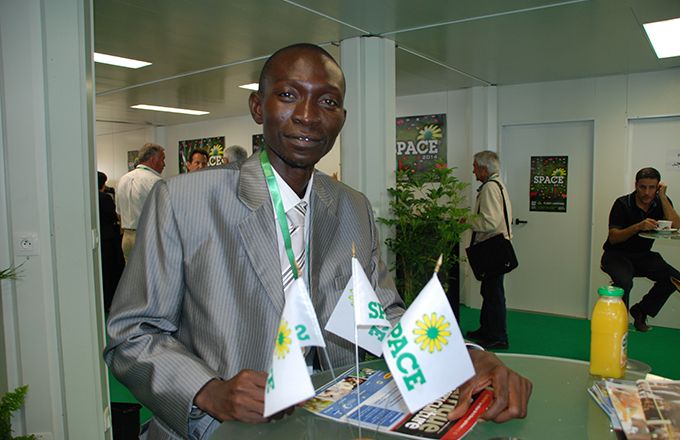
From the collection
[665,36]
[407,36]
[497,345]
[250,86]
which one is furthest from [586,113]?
[250,86]

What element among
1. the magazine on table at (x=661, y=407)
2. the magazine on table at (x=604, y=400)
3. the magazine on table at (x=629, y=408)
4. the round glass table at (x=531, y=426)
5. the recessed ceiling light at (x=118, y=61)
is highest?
the recessed ceiling light at (x=118, y=61)

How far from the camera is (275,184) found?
3.97ft

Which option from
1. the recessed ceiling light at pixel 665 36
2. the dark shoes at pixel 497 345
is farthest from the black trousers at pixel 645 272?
the recessed ceiling light at pixel 665 36

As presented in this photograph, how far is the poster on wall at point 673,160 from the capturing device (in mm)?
5375

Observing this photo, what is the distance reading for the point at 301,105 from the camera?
1163 millimetres

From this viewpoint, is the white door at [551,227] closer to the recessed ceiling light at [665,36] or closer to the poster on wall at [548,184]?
the poster on wall at [548,184]

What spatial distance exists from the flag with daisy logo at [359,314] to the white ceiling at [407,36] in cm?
280

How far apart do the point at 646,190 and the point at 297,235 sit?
4141mm

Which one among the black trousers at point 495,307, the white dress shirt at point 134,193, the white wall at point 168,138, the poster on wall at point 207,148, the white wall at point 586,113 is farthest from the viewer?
the poster on wall at point 207,148

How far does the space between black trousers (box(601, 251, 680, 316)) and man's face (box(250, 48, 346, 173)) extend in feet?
13.2

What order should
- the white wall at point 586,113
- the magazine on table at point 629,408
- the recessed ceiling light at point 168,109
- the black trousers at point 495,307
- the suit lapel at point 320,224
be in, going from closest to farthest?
the magazine on table at point 629,408, the suit lapel at point 320,224, the black trousers at point 495,307, the white wall at point 586,113, the recessed ceiling light at point 168,109

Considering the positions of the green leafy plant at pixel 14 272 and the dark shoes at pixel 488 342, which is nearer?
the green leafy plant at pixel 14 272

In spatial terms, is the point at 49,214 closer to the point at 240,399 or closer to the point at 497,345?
the point at 240,399

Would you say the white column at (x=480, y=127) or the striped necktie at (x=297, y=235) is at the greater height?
the white column at (x=480, y=127)
